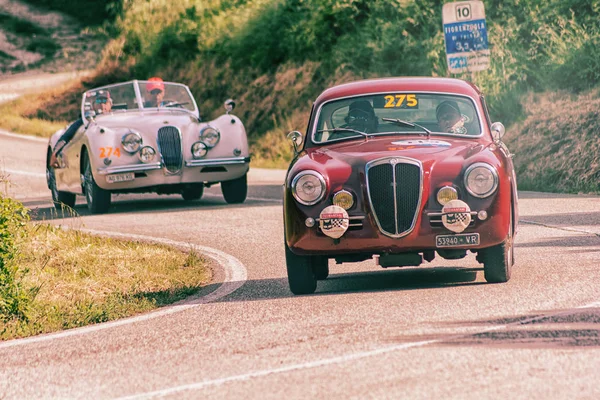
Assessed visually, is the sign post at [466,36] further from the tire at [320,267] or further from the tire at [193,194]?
the tire at [320,267]

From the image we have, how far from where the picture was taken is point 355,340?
7535mm

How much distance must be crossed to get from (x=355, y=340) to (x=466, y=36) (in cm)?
1644

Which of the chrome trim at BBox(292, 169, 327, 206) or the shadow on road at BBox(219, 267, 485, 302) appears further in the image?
the shadow on road at BBox(219, 267, 485, 302)

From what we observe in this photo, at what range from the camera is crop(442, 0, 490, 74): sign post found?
2297 centimetres

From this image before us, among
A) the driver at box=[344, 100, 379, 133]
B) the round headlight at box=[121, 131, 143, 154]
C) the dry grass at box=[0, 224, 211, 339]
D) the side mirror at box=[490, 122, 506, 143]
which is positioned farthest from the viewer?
the round headlight at box=[121, 131, 143, 154]

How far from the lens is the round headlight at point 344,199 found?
931cm

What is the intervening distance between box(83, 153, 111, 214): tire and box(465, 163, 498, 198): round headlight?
32.1 ft

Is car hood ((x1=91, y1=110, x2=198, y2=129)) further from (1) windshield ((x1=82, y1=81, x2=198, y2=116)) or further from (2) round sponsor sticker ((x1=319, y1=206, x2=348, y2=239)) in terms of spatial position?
(2) round sponsor sticker ((x1=319, y1=206, x2=348, y2=239))

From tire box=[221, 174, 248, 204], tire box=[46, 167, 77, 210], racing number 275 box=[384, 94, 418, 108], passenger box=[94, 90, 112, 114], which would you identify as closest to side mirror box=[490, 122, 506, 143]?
racing number 275 box=[384, 94, 418, 108]

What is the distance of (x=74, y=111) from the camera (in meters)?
42.7

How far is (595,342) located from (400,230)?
2.47 meters


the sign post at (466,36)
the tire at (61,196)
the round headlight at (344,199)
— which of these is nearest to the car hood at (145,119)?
the tire at (61,196)

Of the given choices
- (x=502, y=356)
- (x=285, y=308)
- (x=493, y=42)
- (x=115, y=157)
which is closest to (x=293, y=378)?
(x=502, y=356)

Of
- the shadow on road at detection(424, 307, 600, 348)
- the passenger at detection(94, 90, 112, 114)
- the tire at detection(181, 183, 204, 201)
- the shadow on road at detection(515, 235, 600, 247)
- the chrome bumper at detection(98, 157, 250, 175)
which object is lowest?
the tire at detection(181, 183, 204, 201)
